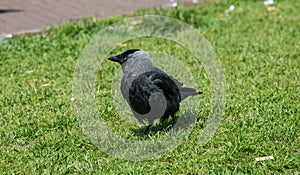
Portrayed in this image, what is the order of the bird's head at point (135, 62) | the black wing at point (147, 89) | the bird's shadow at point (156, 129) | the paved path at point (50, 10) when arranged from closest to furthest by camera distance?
the black wing at point (147, 89), the bird's head at point (135, 62), the bird's shadow at point (156, 129), the paved path at point (50, 10)

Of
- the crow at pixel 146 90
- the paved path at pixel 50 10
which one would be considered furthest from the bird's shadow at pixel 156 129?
the paved path at pixel 50 10

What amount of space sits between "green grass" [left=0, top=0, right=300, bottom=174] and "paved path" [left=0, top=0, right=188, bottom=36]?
1.83 ft

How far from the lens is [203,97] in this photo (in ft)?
19.5

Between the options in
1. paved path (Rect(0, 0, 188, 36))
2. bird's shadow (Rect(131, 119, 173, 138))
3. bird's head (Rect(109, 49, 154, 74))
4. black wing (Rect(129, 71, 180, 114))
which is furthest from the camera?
paved path (Rect(0, 0, 188, 36))

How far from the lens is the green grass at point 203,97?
453 cm

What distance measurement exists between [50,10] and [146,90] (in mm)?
4973

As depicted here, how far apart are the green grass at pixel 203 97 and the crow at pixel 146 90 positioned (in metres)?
0.33

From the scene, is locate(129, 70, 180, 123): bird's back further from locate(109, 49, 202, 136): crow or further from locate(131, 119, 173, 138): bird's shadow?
locate(131, 119, 173, 138): bird's shadow

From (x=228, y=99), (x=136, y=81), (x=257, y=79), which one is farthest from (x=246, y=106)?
(x=136, y=81)

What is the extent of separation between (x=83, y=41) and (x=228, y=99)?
8.82ft

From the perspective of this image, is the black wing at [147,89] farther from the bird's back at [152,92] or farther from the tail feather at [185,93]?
the tail feather at [185,93]

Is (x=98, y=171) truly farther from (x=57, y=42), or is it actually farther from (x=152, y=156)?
(x=57, y=42)

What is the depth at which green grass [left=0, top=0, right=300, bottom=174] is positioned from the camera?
178 inches

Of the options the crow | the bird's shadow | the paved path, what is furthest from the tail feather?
the paved path
